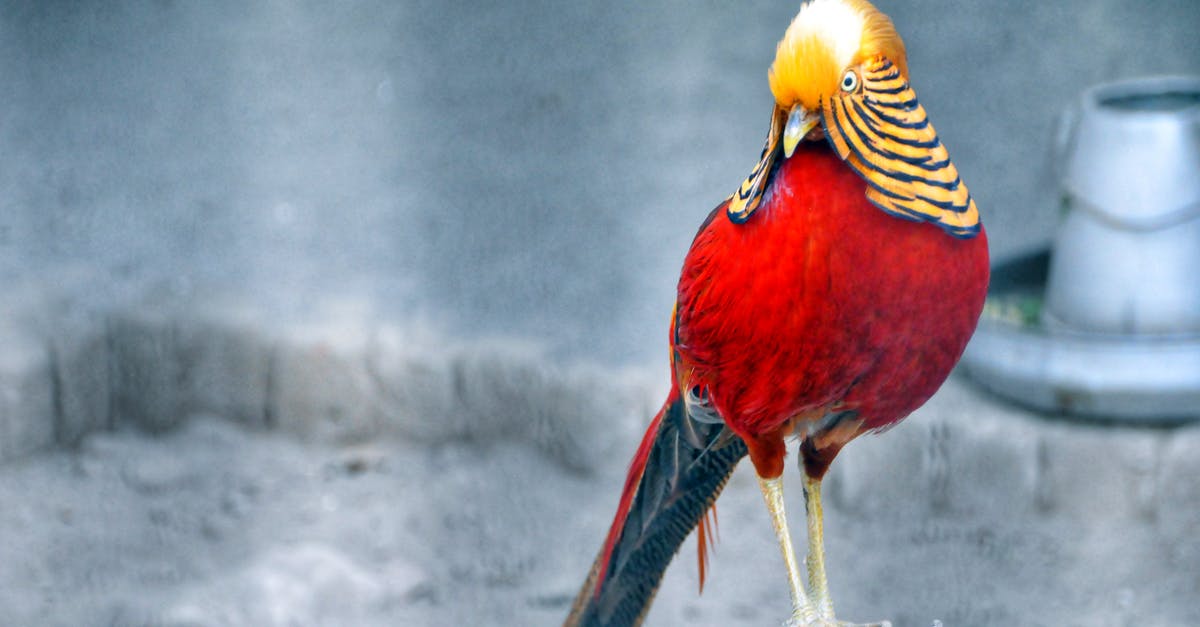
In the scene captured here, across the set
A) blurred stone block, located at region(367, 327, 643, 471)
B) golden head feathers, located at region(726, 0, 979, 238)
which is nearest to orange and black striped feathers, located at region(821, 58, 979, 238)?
golden head feathers, located at region(726, 0, 979, 238)

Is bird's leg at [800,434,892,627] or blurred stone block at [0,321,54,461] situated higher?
bird's leg at [800,434,892,627]

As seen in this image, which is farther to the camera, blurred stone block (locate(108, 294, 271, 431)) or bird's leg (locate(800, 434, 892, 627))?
blurred stone block (locate(108, 294, 271, 431))

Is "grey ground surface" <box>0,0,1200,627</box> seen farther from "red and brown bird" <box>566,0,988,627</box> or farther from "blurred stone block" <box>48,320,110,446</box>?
"red and brown bird" <box>566,0,988,627</box>

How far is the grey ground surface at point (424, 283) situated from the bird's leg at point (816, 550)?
56.5 inches

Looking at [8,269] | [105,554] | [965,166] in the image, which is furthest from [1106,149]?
[8,269]

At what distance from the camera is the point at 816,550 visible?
1540mm

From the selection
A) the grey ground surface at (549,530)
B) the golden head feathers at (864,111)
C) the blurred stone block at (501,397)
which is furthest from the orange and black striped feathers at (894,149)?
the blurred stone block at (501,397)

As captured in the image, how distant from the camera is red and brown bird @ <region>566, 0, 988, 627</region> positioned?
116 centimetres

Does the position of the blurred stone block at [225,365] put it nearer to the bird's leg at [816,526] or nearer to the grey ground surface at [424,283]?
the grey ground surface at [424,283]

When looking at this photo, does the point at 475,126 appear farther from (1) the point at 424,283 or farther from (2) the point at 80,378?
(2) the point at 80,378

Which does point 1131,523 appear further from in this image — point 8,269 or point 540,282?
point 8,269

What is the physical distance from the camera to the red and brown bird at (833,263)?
3.81 ft

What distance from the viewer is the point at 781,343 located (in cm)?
128

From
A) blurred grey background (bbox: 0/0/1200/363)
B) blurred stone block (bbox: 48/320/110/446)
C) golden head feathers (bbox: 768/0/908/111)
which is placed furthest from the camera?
blurred stone block (bbox: 48/320/110/446)
